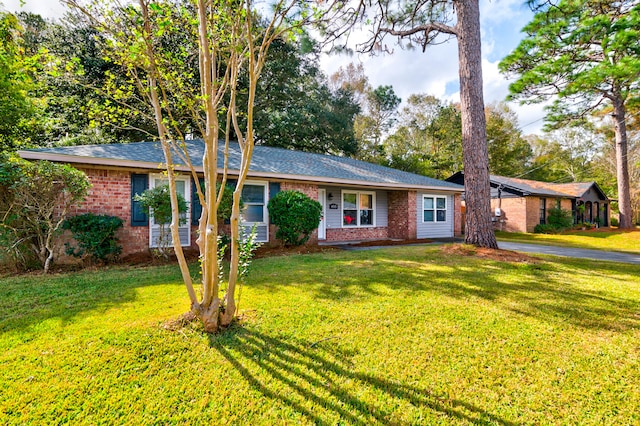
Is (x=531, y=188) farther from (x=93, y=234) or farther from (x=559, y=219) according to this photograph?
(x=93, y=234)

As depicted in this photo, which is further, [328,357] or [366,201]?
[366,201]

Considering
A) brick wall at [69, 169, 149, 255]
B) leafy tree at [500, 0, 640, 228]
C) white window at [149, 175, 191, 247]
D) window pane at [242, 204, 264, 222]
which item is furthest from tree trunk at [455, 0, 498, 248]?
brick wall at [69, 169, 149, 255]

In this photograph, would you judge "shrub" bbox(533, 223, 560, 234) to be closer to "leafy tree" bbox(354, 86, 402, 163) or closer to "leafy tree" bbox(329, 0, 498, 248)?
"leafy tree" bbox(329, 0, 498, 248)

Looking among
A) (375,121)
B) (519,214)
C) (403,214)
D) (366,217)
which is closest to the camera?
(403,214)

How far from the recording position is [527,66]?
967 cm

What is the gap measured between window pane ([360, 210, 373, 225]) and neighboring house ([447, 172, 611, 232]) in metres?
9.20

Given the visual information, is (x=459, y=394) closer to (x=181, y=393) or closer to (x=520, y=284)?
(x=181, y=393)

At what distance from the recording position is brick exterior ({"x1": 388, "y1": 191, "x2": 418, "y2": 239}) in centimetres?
1220

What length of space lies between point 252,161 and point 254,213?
1.68m

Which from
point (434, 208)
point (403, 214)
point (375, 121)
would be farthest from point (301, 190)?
point (375, 121)

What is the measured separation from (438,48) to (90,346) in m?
10.7

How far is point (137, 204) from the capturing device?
7.13 m

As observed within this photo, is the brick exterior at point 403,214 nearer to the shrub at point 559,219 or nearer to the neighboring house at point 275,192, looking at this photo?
the neighboring house at point 275,192

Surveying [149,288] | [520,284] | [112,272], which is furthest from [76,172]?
[520,284]
